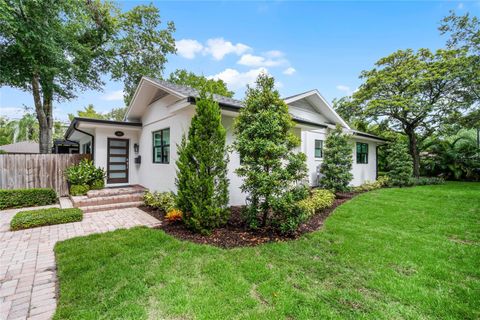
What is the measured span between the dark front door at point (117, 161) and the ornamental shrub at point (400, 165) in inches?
600

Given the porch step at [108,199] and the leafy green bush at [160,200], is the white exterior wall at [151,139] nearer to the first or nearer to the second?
the leafy green bush at [160,200]

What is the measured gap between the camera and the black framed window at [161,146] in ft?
27.2

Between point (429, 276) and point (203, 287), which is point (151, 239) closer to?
point (203, 287)

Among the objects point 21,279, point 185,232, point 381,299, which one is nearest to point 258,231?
point 185,232

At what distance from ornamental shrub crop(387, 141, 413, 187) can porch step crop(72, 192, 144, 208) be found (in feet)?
47.2

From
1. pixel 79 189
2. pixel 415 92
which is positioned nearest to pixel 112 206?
pixel 79 189

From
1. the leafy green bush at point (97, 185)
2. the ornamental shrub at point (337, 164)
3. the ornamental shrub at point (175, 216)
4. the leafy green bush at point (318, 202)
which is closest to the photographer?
the ornamental shrub at point (175, 216)

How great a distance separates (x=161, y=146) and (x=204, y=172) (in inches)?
172

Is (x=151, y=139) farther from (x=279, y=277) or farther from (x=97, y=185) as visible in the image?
(x=279, y=277)

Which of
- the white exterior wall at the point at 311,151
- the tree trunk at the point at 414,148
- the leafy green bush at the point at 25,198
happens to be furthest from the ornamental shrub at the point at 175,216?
the tree trunk at the point at 414,148

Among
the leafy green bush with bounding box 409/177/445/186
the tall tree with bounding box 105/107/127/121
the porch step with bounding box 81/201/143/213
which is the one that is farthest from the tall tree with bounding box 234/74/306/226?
the tall tree with bounding box 105/107/127/121

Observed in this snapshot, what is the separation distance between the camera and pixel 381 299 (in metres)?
2.84

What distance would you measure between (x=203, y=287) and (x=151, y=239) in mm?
2156

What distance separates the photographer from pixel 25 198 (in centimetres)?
804
